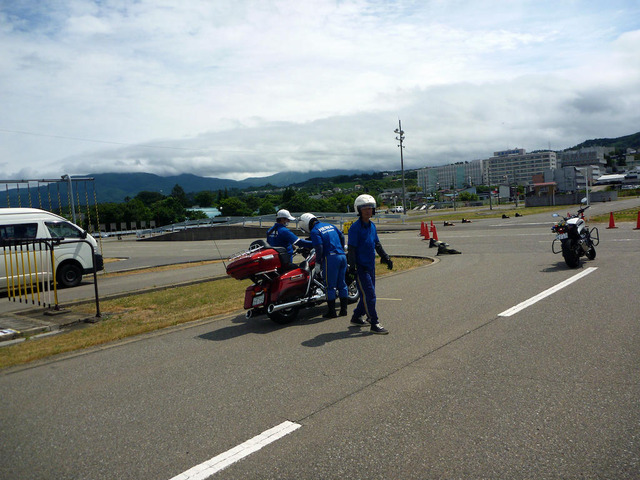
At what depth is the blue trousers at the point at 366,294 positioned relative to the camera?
7.16 metres

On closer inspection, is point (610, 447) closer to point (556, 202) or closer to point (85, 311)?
point (85, 311)

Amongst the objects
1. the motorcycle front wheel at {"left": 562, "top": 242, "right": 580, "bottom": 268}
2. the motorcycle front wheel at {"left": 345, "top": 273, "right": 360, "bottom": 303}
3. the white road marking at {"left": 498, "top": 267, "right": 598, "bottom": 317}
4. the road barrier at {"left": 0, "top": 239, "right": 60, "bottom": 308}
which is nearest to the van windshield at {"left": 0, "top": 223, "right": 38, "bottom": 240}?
the road barrier at {"left": 0, "top": 239, "right": 60, "bottom": 308}

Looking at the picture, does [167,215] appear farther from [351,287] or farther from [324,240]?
[324,240]

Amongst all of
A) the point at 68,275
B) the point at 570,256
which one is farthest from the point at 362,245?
the point at 68,275

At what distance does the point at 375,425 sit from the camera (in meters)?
4.00

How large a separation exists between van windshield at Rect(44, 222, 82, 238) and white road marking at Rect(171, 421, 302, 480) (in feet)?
45.4

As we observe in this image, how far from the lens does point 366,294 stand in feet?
24.1

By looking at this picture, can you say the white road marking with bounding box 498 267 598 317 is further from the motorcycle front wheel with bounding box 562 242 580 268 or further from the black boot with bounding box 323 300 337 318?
the black boot with bounding box 323 300 337 318

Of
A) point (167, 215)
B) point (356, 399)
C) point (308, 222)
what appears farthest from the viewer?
point (167, 215)

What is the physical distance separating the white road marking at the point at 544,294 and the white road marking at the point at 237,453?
4.70 m

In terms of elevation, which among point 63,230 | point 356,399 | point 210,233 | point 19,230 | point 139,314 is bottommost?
point 210,233

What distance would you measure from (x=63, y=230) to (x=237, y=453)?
1436cm

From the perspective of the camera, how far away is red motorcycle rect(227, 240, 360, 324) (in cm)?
780

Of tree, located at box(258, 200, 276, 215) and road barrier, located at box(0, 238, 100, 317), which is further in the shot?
tree, located at box(258, 200, 276, 215)
